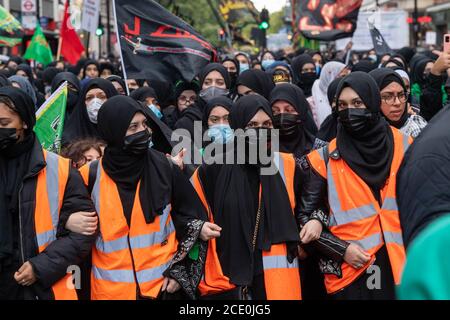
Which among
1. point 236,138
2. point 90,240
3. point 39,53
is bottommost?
point 90,240

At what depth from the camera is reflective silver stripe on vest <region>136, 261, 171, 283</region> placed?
347 cm

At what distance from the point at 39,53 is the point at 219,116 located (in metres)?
10.9

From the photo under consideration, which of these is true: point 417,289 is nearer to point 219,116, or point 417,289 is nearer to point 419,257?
point 419,257

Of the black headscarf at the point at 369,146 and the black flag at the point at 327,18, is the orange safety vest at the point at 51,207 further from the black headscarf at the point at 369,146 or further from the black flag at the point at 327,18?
the black flag at the point at 327,18

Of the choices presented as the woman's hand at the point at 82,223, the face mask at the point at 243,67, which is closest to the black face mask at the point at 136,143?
the woman's hand at the point at 82,223

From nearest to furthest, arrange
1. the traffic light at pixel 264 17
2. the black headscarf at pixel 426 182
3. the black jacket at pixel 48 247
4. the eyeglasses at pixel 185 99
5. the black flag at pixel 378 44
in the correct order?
the black headscarf at pixel 426 182 < the black jacket at pixel 48 247 < the eyeglasses at pixel 185 99 < the black flag at pixel 378 44 < the traffic light at pixel 264 17

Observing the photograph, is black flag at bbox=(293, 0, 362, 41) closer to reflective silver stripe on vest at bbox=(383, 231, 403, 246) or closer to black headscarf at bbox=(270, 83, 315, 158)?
black headscarf at bbox=(270, 83, 315, 158)

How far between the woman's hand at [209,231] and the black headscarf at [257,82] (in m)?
3.12

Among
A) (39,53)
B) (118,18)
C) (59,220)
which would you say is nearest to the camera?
(59,220)

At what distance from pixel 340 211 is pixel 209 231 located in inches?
29.9

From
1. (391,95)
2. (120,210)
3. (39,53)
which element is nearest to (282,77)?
(391,95)

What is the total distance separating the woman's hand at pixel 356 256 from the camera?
357 cm

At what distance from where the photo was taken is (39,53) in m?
15.0

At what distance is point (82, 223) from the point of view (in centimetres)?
335
